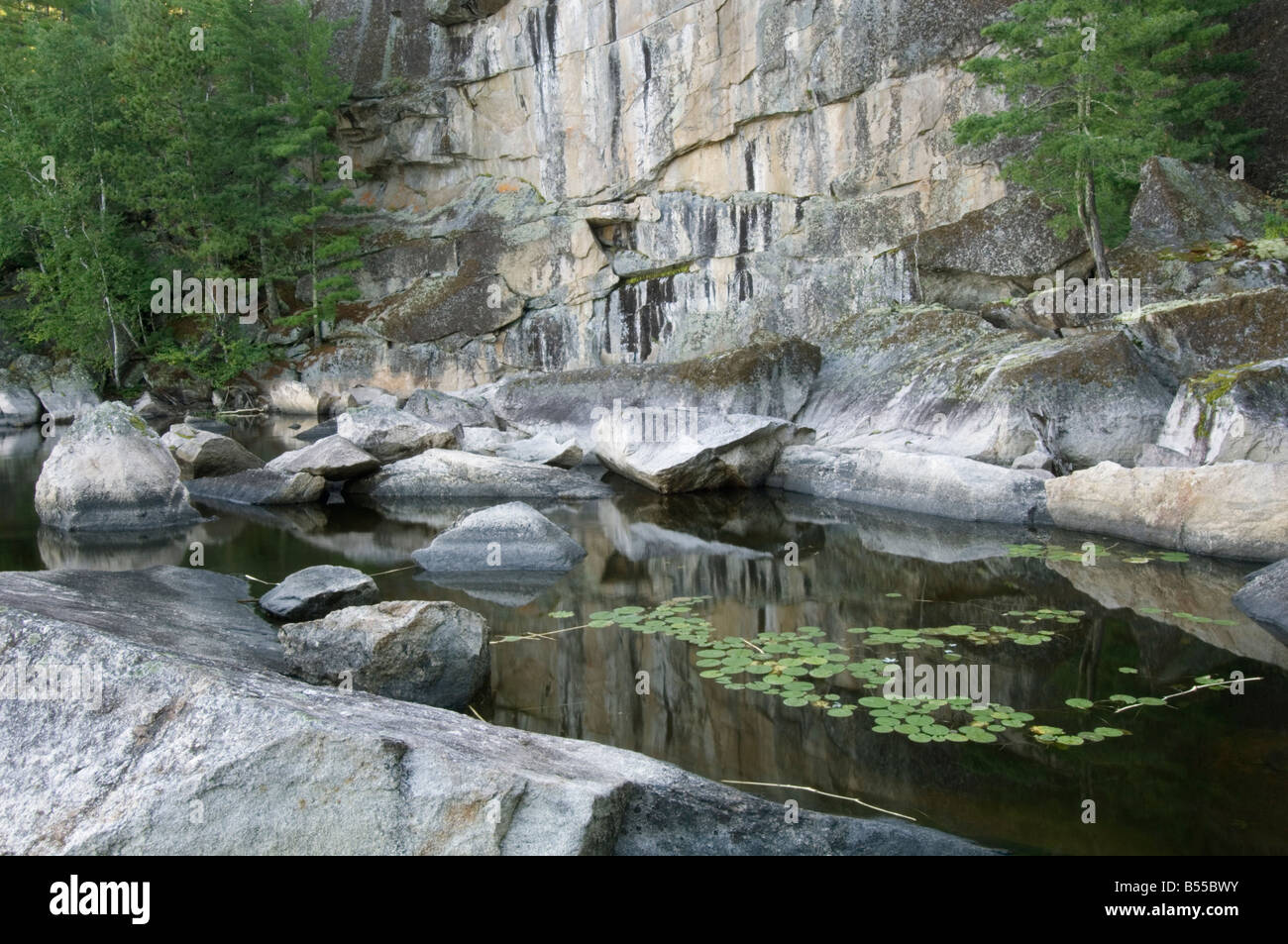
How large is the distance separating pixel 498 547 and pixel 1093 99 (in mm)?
10835

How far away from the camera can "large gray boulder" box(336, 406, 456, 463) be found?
Result: 53.1ft

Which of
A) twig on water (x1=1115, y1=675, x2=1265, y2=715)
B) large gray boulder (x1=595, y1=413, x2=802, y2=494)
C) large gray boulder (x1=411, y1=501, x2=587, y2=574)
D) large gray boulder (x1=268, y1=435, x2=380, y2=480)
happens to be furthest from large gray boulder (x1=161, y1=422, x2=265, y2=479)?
twig on water (x1=1115, y1=675, x2=1265, y2=715)

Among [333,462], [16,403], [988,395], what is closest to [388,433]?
[333,462]

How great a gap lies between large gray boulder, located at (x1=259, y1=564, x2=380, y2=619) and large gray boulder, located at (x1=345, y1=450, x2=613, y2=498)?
5.88 meters

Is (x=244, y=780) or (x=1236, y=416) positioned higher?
(x=1236, y=416)

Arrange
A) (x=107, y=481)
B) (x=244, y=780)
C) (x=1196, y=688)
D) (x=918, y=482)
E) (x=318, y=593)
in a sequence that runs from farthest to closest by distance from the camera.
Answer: (x=918, y=482), (x=107, y=481), (x=318, y=593), (x=1196, y=688), (x=244, y=780)

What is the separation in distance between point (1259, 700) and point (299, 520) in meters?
11.2

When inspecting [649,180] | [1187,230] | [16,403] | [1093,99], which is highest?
[649,180]

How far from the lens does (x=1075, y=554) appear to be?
10.4 meters

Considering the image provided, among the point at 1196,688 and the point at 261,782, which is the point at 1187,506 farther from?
the point at 261,782

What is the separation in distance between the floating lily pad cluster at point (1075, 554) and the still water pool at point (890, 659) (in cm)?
4

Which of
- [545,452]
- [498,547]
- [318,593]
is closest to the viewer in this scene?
[318,593]
